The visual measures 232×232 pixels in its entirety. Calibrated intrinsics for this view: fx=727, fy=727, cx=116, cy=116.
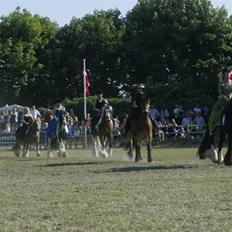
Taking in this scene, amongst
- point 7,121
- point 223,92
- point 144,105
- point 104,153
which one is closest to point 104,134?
point 104,153

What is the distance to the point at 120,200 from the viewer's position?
34.5 feet

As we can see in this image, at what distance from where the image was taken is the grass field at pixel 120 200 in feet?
28.1

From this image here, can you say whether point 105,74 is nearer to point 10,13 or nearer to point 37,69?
point 37,69

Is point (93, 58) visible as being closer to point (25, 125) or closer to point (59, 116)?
point (25, 125)

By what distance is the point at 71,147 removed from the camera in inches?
1473

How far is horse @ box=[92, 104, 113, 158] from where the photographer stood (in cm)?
2369

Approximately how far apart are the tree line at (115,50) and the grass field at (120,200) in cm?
4288

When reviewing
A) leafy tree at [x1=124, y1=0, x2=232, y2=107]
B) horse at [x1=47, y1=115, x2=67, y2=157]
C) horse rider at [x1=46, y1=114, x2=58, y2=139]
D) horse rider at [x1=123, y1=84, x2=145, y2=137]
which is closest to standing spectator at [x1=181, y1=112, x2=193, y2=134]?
horse rider at [x1=46, y1=114, x2=58, y2=139]

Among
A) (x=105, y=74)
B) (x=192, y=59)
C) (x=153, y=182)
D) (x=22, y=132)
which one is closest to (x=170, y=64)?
(x=192, y=59)

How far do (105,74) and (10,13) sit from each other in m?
13.6

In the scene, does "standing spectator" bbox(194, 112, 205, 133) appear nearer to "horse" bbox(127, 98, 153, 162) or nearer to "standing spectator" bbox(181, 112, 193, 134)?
"standing spectator" bbox(181, 112, 193, 134)

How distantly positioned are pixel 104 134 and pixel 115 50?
42011 millimetres

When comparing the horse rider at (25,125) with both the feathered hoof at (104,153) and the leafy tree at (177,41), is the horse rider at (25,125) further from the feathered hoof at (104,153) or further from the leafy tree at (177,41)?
the leafy tree at (177,41)

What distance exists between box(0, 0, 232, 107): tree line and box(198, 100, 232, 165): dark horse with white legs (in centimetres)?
3943
